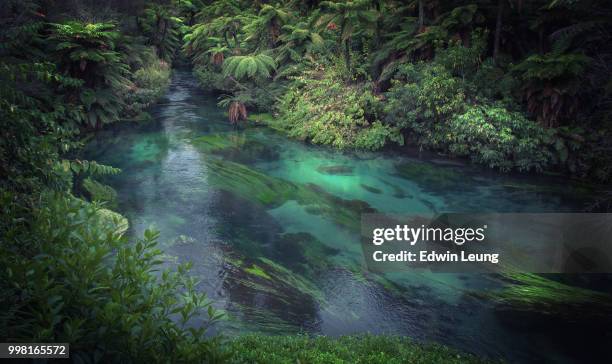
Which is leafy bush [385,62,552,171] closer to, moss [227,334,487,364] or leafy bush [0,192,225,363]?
moss [227,334,487,364]

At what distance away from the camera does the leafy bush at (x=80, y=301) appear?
246cm

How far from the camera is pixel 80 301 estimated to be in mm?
2625

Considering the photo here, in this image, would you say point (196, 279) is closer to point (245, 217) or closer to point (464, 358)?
point (464, 358)

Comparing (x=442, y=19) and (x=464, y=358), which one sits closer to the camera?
(x=464, y=358)

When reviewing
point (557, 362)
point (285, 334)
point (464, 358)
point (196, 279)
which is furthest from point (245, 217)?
point (196, 279)

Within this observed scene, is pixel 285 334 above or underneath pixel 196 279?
underneath

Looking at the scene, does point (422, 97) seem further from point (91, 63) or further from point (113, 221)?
point (113, 221)

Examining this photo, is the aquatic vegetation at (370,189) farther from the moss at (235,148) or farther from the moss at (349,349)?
the moss at (349,349)

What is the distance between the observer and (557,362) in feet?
22.6

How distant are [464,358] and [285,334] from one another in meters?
2.63

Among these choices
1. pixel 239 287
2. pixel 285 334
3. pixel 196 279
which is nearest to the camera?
pixel 196 279

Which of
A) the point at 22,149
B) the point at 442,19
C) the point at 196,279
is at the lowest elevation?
the point at 196,279

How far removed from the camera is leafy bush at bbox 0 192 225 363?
2459mm

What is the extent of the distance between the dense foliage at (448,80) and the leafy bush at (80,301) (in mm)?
10218
